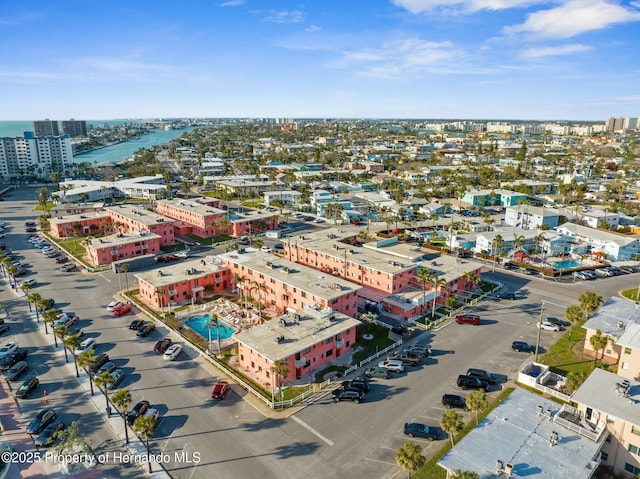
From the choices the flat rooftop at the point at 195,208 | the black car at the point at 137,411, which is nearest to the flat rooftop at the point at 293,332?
the black car at the point at 137,411

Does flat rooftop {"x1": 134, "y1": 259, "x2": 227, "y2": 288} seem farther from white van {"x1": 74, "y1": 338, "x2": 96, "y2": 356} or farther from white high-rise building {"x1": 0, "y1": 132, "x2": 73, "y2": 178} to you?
white high-rise building {"x1": 0, "y1": 132, "x2": 73, "y2": 178}

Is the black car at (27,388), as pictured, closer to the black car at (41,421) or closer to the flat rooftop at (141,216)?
the black car at (41,421)

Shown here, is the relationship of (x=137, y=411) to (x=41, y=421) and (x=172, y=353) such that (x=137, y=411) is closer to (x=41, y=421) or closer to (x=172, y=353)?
(x=41, y=421)

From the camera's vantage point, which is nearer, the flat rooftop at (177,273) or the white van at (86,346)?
the white van at (86,346)

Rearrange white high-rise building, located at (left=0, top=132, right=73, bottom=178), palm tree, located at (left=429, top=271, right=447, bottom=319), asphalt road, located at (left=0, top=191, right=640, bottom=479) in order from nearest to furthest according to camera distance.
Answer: asphalt road, located at (left=0, top=191, right=640, bottom=479) → palm tree, located at (left=429, top=271, right=447, bottom=319) → white high-rise building, located at (left=0, top=132, right=73, bottom=178)

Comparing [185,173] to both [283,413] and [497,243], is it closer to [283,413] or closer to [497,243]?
[497,243]

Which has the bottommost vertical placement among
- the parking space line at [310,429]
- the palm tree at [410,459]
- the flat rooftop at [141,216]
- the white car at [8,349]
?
the parking space line at [310,429]

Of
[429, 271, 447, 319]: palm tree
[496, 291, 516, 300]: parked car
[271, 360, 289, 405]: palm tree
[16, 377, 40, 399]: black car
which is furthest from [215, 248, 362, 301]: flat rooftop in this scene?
[16, 377, 40, 399]: black car

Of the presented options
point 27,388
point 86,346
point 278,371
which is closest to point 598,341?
point 278,371
